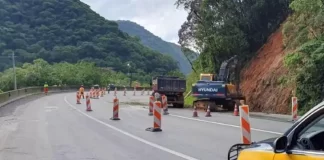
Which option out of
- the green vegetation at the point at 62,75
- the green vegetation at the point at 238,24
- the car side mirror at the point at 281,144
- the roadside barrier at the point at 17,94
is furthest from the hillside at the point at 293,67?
the green vegetation at the point at 62,75

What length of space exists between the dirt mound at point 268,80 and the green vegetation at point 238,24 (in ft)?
4.28

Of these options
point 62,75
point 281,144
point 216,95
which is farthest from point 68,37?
point 281,144

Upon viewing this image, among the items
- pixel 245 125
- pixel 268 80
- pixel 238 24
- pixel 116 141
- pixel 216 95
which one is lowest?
pixel 116 141

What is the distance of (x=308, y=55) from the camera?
24.2m

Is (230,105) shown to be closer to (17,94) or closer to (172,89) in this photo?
(172,89)

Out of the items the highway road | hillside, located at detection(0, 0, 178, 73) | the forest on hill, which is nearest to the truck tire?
the forest on hill

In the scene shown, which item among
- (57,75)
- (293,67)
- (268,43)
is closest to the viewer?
(293,67)

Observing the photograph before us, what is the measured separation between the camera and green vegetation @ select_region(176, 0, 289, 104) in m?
36.3

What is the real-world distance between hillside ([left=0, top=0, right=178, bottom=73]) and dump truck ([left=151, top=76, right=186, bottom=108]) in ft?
251

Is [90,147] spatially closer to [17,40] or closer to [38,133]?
A: [38,133]

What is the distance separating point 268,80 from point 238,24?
655 centimetres

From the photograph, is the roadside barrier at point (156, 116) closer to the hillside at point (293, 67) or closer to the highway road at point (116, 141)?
the highway road at point (116, 141)

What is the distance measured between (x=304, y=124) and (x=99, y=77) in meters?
102

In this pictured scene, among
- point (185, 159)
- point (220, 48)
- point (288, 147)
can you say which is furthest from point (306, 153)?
point (220, 48)
